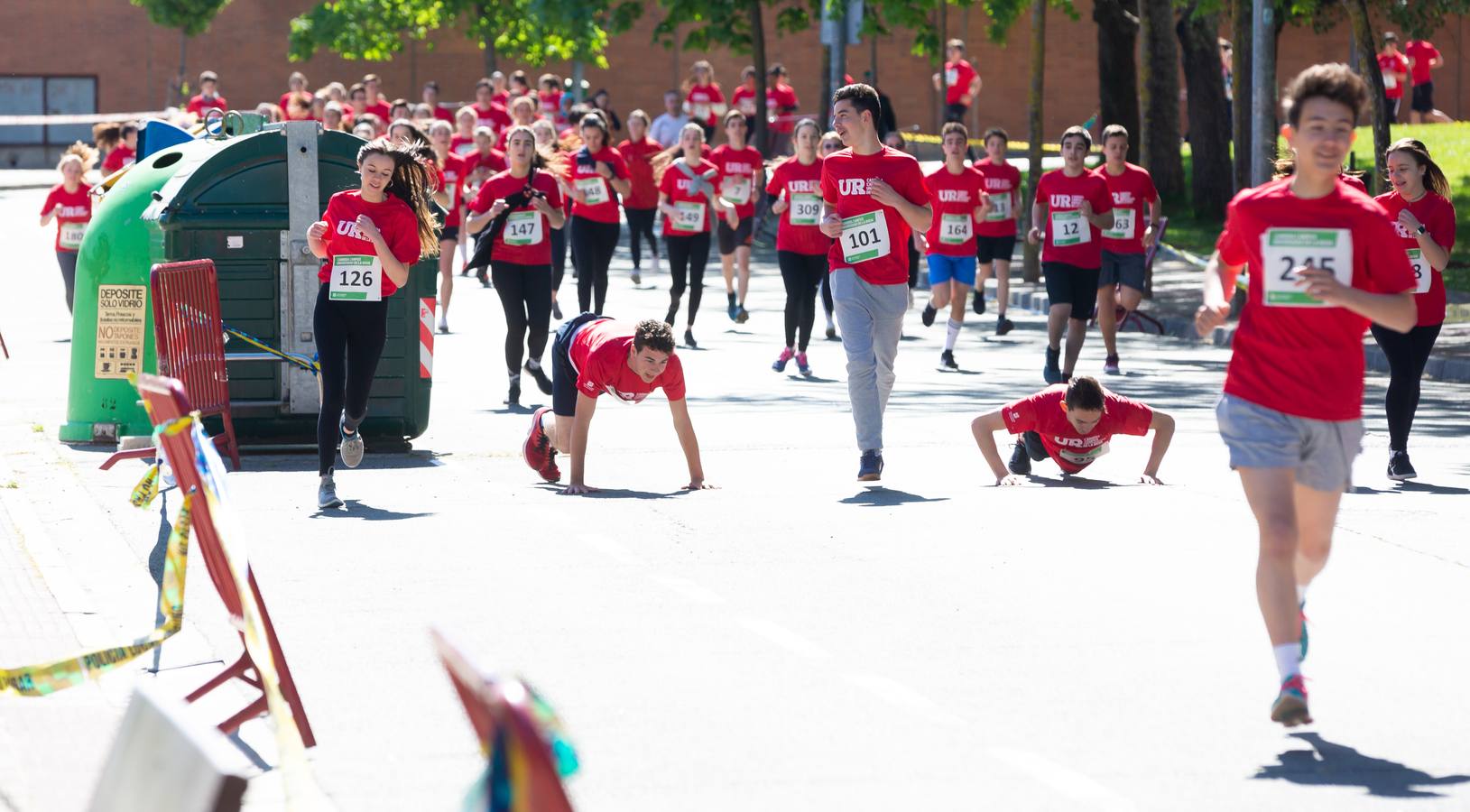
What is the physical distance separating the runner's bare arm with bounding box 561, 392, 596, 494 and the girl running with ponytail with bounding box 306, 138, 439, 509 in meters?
1.02

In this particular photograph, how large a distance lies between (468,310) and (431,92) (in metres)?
16.4

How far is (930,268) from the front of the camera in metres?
19.0

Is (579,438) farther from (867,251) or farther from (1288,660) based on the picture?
(1288,660)

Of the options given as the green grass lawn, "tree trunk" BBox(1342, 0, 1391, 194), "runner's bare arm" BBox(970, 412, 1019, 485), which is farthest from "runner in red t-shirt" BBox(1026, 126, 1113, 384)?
"tree trunk" BBox(1342, 0, 1391, 194)

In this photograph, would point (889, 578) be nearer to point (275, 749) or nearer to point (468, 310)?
point (275, 749)

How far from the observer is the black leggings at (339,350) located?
10172 mm

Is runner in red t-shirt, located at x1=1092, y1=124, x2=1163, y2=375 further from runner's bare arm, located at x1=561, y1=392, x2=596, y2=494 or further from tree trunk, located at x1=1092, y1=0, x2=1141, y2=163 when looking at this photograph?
tree trunk, located at x1=1092, y1=0, x2=1141, y2=163

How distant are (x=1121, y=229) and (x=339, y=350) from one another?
26.0 ft

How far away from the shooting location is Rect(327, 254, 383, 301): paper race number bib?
10117 millimetres

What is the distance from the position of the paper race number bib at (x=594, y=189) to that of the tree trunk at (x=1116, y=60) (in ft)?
50.2

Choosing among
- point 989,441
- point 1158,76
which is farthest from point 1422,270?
point 1158,76

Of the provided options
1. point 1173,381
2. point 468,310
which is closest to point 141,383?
point 1173,381

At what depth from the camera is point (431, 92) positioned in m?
37.9

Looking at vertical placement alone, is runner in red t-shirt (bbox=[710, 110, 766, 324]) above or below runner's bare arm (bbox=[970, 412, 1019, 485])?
above
